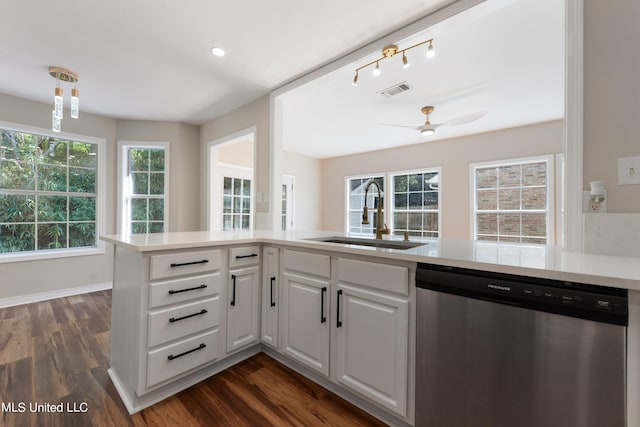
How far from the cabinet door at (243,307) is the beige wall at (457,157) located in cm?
402

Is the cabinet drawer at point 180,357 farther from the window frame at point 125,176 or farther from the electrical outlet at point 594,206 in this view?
the window frame at point 125,176

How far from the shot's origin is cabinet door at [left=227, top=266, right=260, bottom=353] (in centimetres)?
Answer: 187

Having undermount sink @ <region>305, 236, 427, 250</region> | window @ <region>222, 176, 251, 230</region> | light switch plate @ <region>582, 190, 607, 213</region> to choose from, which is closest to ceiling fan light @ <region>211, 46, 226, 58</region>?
undermount sink @ <region>305, 236, 427, 250</region>

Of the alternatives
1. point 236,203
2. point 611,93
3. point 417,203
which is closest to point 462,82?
point 611,93

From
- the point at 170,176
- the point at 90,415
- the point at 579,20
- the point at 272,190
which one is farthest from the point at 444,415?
the point at 170,176

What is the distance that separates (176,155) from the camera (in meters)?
4.05

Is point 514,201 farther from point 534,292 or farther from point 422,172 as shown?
point 534,292

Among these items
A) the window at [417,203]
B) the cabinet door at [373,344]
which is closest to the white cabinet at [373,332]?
the cabinet door at [373,344]

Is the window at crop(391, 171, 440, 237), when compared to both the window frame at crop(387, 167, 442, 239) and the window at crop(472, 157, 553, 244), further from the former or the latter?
the window at crop(472, 157, 553, 244)

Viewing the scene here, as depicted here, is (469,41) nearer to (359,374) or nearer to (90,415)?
(359,374)

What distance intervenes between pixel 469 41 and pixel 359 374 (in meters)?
2.50

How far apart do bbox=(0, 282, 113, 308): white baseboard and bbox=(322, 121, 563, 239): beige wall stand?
446 cm

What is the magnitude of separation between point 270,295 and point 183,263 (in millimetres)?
646

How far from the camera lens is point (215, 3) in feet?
5.88
